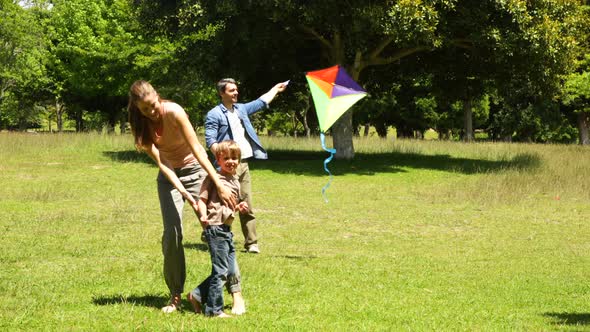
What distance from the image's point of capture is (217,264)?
6.05m

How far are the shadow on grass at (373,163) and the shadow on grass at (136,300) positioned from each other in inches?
606

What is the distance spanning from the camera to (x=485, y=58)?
Result: 2556 centimetres

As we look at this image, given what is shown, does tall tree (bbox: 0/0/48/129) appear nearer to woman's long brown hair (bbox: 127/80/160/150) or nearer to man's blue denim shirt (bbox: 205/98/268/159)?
man's blue denim shirt (bbox: 205/98/268/159)

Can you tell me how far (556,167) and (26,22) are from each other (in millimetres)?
31042

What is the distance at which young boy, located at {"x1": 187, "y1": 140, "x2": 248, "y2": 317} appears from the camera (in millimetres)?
5992

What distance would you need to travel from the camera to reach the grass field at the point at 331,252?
249 inches

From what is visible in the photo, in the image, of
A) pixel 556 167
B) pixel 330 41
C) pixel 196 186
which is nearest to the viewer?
pixel 196 186

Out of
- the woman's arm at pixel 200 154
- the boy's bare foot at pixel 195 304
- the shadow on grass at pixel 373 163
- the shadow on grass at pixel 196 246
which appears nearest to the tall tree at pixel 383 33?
the shadow on grass at pixel 373 163

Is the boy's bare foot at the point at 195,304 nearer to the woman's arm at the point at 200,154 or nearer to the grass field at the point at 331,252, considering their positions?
the grass field at the point at 331,252

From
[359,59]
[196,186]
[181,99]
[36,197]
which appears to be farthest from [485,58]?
[181,99]

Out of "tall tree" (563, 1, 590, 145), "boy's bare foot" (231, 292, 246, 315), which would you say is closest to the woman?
"boy's bare foot" (231, 292, 246, 315)

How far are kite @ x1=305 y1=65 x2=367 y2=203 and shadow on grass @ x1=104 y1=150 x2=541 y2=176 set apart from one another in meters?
10.9

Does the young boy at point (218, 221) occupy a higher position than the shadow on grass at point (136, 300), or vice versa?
the young boy at point (218, 221)

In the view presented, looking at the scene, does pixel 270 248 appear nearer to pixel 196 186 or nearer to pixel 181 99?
pixel 196 186
